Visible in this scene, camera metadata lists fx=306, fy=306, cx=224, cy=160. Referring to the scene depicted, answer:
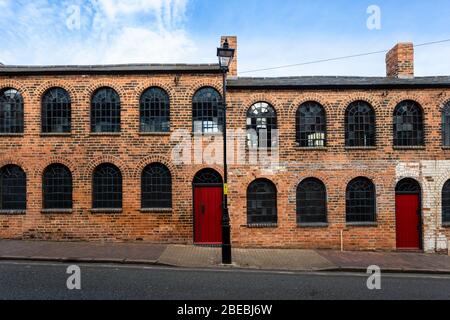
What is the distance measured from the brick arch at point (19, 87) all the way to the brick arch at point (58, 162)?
248cm

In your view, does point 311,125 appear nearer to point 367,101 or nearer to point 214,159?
point 367,101

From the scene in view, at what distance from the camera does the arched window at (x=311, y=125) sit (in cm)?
1183

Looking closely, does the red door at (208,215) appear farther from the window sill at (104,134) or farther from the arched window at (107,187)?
the window sill at (104,134)

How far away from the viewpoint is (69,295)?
6145 millimetres

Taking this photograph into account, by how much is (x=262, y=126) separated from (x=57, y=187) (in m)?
8.16

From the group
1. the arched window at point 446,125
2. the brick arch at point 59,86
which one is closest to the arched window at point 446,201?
the arched window at point 446,125

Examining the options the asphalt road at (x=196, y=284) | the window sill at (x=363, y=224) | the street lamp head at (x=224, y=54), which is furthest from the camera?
the window sill at (x=363, y=224)

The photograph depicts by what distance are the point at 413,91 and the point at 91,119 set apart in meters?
12.4

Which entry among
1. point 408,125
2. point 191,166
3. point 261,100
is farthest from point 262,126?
point 408,125

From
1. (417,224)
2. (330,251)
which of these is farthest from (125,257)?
(417,224)

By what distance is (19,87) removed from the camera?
1171 centimetres

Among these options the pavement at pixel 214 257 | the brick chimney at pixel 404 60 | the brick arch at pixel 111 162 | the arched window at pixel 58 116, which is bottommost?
the pavement at pixel 214 257
